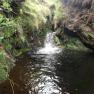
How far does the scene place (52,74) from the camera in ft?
52.5

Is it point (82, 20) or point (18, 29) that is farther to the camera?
point (82, 20)

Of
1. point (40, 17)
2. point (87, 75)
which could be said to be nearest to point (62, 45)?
point (40, 17)

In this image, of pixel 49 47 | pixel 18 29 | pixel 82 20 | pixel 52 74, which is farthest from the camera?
pixel 82 20

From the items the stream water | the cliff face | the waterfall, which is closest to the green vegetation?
the stream water

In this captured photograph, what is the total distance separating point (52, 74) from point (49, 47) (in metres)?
10.3

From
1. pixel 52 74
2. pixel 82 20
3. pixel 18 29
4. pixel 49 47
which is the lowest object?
pixel 49 47

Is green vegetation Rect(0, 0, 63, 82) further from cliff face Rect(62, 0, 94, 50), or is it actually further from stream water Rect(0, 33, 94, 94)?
cliff face Rect(62, 0, 94, 50)

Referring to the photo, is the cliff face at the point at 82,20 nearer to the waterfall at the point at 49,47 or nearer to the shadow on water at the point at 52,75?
the waterfall at the point at 49,47

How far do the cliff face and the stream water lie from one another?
7.63 feet

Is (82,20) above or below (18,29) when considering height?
below

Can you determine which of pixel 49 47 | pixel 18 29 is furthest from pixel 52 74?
pixel 49 47

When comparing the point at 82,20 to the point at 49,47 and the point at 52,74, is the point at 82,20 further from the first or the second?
the point at 52,74

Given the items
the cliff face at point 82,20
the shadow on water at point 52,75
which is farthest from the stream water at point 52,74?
the cliff face at point 82,20

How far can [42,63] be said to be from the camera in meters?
18.7
